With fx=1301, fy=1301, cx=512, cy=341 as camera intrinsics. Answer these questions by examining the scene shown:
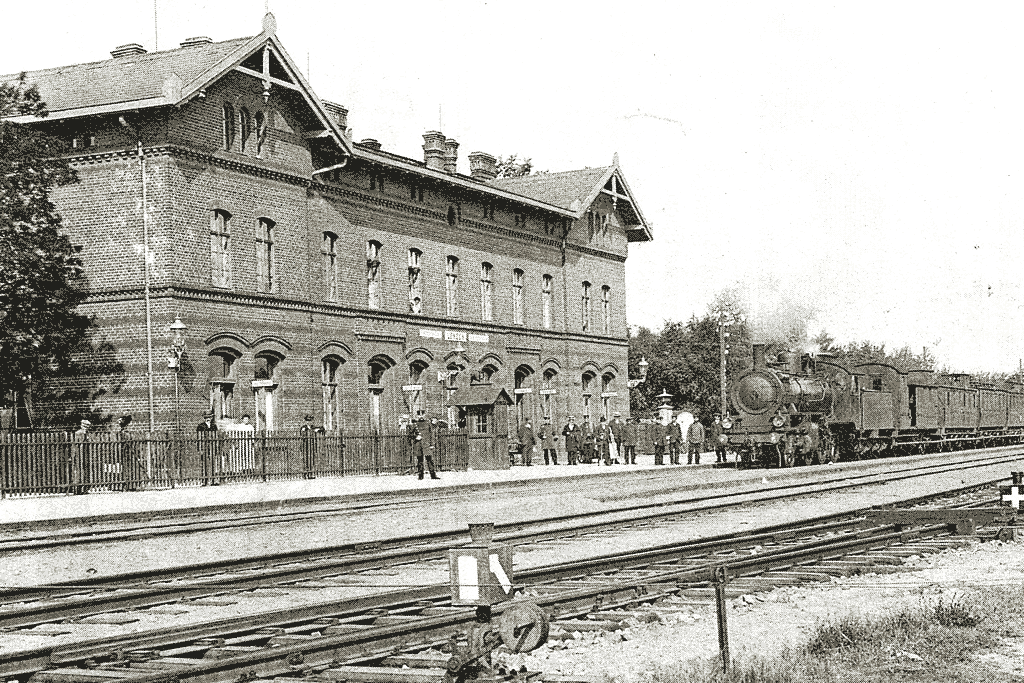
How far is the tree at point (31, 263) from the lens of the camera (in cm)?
2750

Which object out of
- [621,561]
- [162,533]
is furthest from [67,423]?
[621,561]

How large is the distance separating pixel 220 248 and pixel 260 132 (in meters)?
3.14

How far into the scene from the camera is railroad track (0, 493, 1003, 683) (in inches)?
274

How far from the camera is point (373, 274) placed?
36094 millimetres

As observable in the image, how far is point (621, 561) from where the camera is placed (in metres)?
11.1

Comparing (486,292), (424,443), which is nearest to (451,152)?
(486,292)

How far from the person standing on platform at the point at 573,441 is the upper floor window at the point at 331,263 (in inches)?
348

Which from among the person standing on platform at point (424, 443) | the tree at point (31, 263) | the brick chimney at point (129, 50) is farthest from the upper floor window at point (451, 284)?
the tree at point (31, 263)

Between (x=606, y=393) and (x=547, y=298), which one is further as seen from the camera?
(x=606, y=393)

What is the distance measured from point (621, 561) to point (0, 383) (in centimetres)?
2105

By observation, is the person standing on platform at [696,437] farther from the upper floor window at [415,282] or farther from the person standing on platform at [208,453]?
the person standing on platform at [208,453]

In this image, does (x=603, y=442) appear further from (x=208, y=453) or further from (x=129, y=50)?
(x=129, y=50)

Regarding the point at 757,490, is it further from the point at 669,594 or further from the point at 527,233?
the point at 527,233

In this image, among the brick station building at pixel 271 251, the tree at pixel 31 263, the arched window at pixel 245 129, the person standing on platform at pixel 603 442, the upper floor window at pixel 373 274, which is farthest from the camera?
the person standing on platform at pixel 603 442
